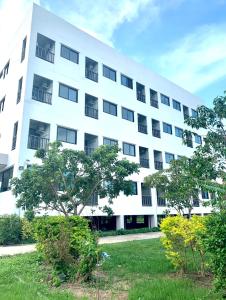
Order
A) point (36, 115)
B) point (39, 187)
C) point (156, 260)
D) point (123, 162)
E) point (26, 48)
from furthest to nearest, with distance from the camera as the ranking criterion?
point (26, 48)
point (36, 115)
point (123, 162)
point (39, 187)
point (156, 260)

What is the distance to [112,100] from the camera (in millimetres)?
26812

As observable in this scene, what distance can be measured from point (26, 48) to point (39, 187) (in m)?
14.6

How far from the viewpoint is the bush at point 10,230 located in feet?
53.4

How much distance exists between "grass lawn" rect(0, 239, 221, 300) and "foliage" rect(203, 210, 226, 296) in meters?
0.84

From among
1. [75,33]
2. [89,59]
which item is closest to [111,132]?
[89,59]

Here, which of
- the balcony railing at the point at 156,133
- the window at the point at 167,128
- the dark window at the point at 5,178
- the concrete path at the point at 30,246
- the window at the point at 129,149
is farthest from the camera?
the window at the point at 167,128

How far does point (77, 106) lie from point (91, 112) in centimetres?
160

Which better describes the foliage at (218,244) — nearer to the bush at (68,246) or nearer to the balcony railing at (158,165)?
the bush at (68,246)

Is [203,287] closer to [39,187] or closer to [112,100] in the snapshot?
[39,187]

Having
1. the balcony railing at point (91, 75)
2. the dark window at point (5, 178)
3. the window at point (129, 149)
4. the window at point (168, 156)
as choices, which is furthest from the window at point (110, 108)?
the dark window at point (5, 178)

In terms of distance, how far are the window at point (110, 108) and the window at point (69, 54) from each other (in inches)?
175

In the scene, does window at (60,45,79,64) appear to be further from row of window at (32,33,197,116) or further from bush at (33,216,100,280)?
bush at (33,216,100,280)

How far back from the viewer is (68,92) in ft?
76.6

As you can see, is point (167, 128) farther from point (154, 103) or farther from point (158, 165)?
point (158, 165)
